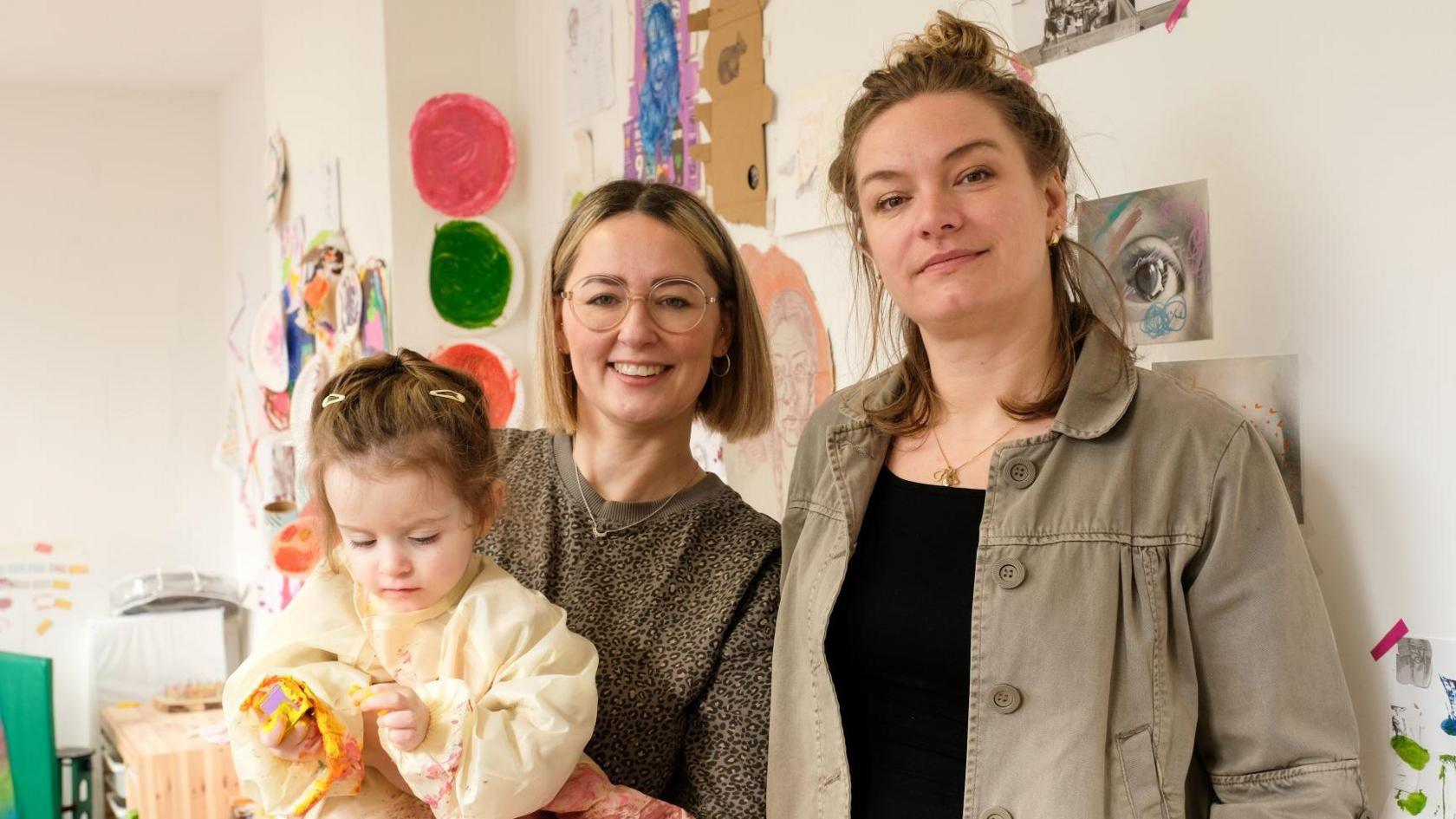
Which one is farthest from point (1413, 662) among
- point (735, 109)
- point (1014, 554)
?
point (735, 109)

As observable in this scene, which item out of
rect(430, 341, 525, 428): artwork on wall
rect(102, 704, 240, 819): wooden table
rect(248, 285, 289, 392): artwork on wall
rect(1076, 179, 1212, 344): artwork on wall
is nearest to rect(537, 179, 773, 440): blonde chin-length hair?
rect(1076, 179, 1212, 344): artwork on wall

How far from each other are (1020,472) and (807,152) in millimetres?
1023

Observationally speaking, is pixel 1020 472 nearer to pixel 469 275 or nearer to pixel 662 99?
pixel 662 99

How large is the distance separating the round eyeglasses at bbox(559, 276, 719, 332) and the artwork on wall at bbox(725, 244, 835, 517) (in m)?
0.54

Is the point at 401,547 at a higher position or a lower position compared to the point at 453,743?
higher

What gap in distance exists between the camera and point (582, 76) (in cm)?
286

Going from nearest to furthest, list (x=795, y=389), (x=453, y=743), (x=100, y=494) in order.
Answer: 1. (x=453, y=743)
2. (x=795, y=389)
3. (x=100, y=494)

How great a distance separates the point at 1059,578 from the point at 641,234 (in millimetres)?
654

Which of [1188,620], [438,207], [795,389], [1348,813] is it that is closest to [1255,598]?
[1188,620]

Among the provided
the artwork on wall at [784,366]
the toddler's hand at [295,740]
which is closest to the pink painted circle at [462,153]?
the artwork on wall at [784,366]

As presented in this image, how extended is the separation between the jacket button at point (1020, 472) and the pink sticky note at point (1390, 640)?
36 cm

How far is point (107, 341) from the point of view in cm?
538

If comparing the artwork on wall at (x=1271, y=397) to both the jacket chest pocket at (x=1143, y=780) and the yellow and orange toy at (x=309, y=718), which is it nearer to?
the jacket chest pocket at (x=1143, y=780)

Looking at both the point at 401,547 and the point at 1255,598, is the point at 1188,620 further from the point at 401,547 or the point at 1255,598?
the point at 401,547
